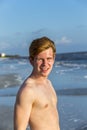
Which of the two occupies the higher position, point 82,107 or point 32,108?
point 32,108

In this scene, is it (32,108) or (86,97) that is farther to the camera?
(86,97)

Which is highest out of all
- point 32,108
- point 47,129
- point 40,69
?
point 40,69

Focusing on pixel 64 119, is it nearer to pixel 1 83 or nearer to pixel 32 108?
pixel 32 108

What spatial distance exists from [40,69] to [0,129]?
5.91 m

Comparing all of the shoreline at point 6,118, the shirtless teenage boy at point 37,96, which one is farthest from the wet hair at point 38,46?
the shoreline at point 6,118

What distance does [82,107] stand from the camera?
36.9 feet

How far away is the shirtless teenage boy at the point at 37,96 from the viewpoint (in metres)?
2.88

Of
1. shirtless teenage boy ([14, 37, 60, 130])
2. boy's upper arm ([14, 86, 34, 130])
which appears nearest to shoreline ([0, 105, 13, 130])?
shirtless teenage boy ([14, 37, 60, 130])

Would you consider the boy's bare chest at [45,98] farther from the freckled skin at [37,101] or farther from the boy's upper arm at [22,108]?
the boy's upper arm at [22,108]

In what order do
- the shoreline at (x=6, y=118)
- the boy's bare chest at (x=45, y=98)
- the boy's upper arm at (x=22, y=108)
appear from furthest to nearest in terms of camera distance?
the shoreline at (x=6, y=118) → the boy's bare chest at (x=45, y=98) → the boy's upper arm at (x=22, y=108)

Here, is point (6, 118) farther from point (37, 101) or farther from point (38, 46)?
point (38, 46)

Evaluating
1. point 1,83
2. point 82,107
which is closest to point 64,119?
point 82,107

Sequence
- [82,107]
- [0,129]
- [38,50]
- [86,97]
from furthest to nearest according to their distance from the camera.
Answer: [86,97], [82,107], [0,129], [38,50]

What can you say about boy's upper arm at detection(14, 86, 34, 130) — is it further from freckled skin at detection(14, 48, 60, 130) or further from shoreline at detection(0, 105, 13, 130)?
shoreline at detection(0, 105, 13, 130)
